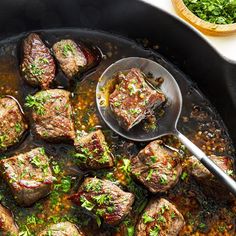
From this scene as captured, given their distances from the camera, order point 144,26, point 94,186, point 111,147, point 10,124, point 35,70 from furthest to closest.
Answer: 1. point 144,26
2. point 111,147
3. point 35,70
4. point 10,124
5. point 94,186

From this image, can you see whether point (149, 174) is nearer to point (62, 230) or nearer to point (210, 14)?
point (62, 230)

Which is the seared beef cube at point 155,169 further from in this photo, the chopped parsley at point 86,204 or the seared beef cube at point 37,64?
the seared beef cube at point 37,64

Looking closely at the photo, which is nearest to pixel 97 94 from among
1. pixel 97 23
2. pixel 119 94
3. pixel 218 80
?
pixel 119 94

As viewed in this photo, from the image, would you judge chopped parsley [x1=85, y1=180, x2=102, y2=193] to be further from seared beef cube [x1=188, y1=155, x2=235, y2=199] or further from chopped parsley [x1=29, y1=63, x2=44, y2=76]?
chopped parsley [x1=29, y1=63, x2=44, y2=76]

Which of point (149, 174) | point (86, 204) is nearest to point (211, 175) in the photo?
point (149, 174)

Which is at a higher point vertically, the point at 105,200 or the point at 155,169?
the point at 155,169

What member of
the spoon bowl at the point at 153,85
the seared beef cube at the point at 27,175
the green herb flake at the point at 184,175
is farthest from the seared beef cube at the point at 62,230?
the green herb flake at the point at 184,175

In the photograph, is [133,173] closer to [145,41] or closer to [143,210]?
[143,210]
